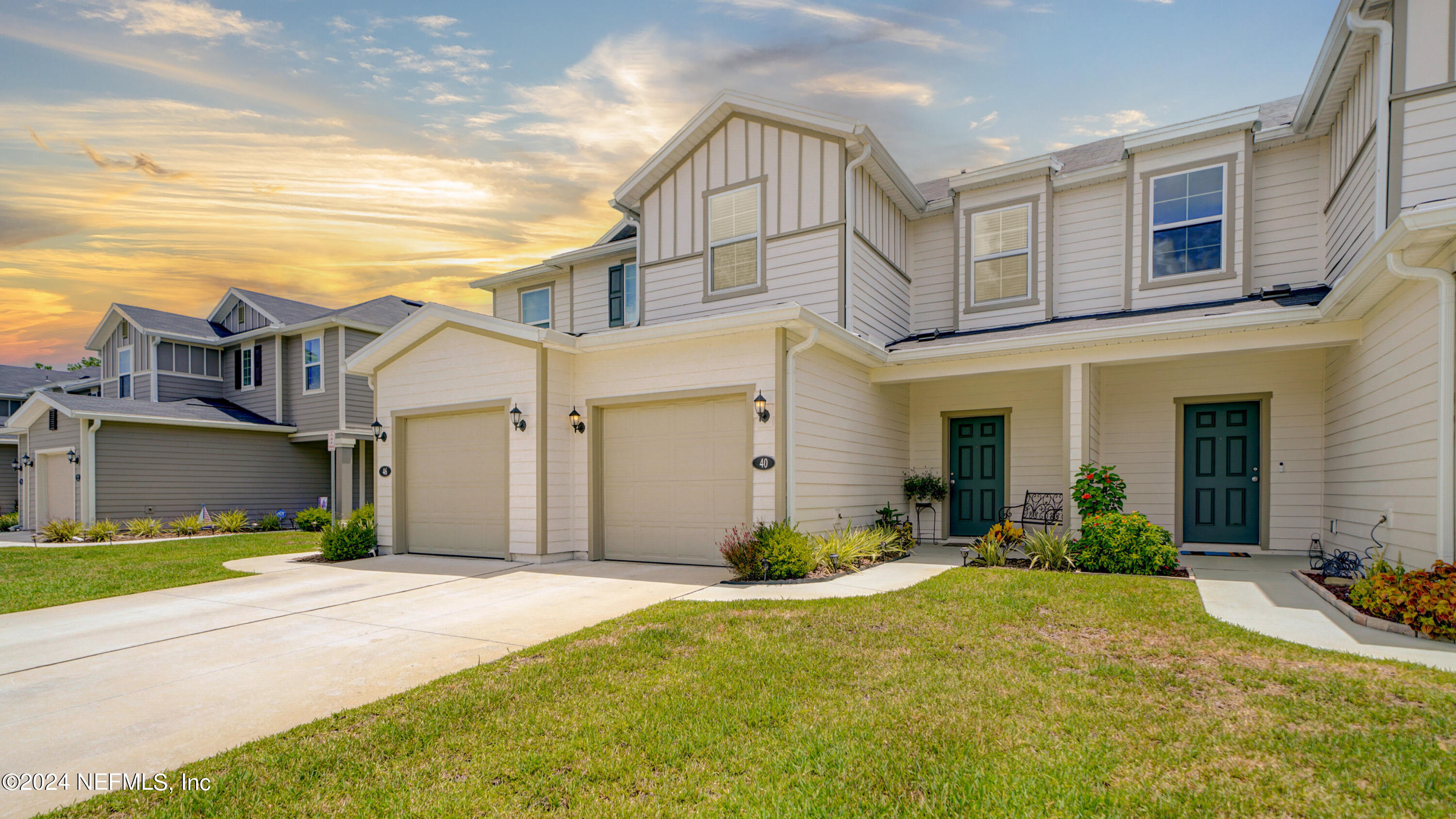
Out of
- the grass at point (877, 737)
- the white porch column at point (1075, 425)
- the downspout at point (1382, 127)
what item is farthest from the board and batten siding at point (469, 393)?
the downspout at point (1382, 127)

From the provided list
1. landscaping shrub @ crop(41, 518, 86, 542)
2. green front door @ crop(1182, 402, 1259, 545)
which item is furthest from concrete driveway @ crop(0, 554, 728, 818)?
landscaping shrub @ crop(41, 518, 86, 542)

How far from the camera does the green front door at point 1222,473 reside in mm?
9797

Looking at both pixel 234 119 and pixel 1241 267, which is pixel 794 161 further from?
pixel 234 119

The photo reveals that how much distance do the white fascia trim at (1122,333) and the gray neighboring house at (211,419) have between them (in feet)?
47.9

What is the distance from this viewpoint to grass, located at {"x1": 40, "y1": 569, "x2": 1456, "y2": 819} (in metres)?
2.79

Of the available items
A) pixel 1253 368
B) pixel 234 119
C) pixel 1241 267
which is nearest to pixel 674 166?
pixel 234 119

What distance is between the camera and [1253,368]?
976cm

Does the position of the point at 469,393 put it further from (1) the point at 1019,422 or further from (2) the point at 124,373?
(2) the point at 124,373

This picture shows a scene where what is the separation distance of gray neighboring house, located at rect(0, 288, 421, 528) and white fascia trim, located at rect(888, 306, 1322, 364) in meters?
Result: 14.6

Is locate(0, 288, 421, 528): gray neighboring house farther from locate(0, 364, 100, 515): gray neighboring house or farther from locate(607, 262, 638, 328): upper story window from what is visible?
locate(607, 262, 638, 328): upper story window

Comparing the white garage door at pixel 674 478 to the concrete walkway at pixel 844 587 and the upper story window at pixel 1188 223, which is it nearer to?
the concrete walkway at pixel 844 587

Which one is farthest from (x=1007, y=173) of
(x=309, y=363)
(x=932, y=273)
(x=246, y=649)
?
(x=309, y=363)

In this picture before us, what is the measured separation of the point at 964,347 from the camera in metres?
9.61

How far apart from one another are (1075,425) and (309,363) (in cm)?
1945
